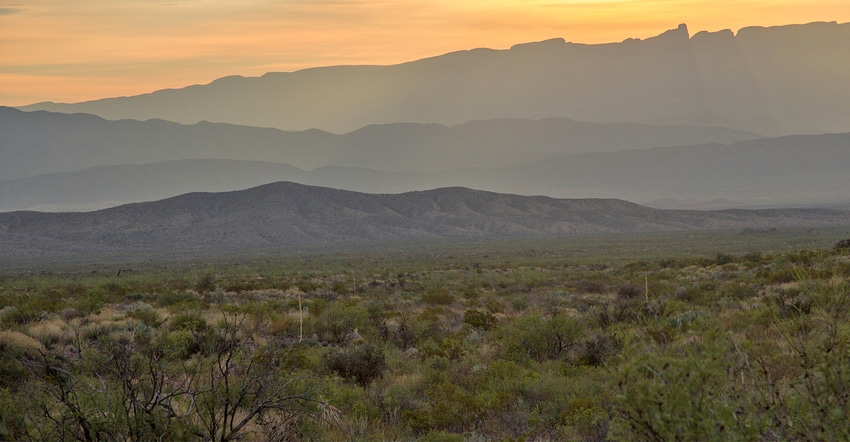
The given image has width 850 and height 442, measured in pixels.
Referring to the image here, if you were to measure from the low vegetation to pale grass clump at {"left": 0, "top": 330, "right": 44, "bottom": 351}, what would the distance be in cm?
6

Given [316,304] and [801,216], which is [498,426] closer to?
[316,304]

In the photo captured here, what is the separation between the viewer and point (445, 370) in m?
11.2

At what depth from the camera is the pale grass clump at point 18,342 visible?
39.8 ft

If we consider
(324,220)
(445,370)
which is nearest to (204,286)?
(445,370)

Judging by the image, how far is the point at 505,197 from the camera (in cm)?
12681

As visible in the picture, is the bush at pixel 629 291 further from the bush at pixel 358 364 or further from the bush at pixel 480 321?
the bush at pixel 358 364

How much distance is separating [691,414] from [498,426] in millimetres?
4033

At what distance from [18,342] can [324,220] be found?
105078mm

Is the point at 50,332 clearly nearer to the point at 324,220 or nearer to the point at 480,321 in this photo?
the point at 480,321

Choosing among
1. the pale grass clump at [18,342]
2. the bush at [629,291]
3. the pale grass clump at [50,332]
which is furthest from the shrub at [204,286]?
the bush at [629,291]

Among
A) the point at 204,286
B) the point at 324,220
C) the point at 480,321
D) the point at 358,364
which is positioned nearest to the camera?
the point at 358,364

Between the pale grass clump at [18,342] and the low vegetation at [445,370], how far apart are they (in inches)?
2.6

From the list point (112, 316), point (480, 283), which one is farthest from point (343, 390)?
point (480, 283)

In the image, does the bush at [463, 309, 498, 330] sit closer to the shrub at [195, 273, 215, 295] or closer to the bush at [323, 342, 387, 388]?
the bush at [323, 342, 387, 388]
